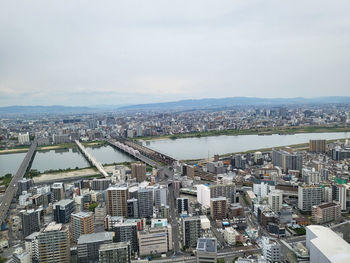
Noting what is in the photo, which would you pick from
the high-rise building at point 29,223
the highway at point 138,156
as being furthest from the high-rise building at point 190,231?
the highway at point 138,156

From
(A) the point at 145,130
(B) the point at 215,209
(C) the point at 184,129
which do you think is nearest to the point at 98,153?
(A) the point at 145,130

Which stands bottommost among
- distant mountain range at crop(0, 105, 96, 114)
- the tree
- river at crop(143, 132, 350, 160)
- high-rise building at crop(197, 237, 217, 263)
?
river at crop(143, 132, 350, 160)

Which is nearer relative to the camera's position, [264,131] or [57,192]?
[57,192]

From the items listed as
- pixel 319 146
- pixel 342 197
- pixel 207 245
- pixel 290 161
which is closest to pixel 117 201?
pixel 207 245

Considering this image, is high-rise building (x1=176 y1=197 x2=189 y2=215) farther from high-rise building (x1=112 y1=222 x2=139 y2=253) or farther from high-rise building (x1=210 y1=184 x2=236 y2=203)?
Answer: high-rise building (x1=112 y1=222 x2=139 y2=253)

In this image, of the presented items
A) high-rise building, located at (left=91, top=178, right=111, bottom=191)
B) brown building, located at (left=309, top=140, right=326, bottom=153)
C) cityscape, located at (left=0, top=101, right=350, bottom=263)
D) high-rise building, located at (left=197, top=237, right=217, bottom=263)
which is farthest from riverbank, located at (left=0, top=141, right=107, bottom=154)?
high-rise building, located at (left=197, top=237, right=217, bottom=263)

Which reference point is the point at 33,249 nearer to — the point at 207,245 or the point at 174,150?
the point at 207,245
